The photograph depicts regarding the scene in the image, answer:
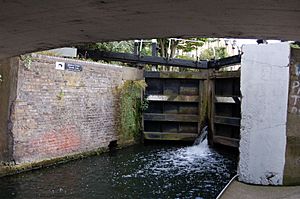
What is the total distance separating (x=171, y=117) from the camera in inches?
494

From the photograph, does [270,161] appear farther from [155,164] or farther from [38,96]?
[38,96]

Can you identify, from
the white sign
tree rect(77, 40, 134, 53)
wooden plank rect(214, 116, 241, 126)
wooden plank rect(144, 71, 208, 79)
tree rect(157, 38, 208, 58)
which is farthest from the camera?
tree rect(157, 38, 208, 58)

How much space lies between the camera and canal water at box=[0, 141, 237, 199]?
6.15 metres

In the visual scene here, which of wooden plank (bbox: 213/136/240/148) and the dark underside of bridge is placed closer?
the dark underside of bridge

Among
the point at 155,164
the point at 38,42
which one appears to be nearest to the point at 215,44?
the point at 155,164

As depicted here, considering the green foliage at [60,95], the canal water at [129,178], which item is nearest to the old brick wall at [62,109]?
the green foliage at [60,95]

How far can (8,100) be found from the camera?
7230 mm

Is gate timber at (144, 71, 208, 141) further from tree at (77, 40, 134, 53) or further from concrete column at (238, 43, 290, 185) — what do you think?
concrete column at (238, 43, 290, 185)

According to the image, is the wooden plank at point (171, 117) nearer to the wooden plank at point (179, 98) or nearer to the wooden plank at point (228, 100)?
the wooden plank at point (179, 98)

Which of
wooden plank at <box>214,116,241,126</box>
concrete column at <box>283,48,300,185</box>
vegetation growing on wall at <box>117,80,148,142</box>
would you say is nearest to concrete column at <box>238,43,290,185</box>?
concrete column at <box>283,48,300,185</box>

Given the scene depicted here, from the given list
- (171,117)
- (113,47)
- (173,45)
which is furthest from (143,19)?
(173,45)

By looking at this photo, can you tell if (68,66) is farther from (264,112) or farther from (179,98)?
(264,112)

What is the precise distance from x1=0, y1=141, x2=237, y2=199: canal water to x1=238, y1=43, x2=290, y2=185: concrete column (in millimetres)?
983

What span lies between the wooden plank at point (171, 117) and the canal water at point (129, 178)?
233 centimetres
